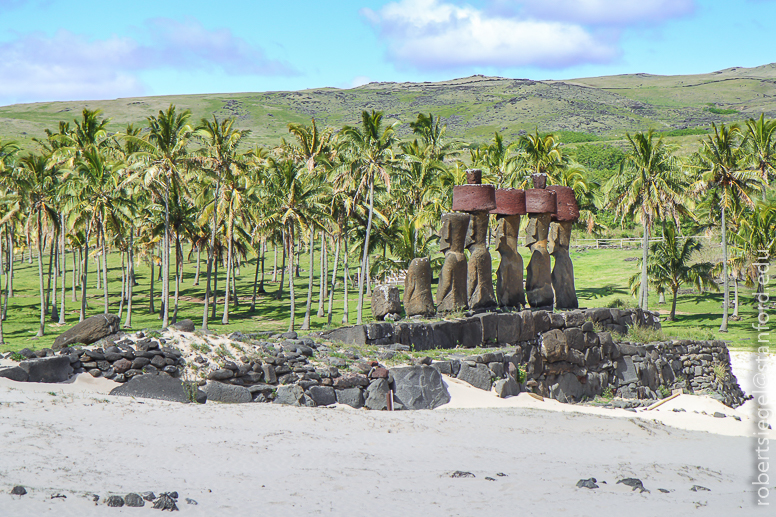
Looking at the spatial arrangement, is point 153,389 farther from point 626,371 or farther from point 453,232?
point 626,371

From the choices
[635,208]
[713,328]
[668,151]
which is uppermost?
[668,151]

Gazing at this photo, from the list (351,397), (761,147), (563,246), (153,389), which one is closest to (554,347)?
(563,246)

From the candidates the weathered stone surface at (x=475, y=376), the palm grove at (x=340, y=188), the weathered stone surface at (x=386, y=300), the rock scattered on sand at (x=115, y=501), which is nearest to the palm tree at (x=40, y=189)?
the palm grove at (x=340, y=188)

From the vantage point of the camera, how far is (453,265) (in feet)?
66.7

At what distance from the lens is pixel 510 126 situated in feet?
558

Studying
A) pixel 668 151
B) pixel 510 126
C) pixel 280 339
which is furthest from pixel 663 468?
pixel 510 126

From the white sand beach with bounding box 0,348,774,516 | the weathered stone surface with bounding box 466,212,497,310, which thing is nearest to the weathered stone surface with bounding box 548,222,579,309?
the weathered stone surface with bounding box 466,212,497,310

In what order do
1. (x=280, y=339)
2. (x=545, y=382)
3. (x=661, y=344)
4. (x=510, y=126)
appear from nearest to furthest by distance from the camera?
(x=280, y=339) < (x=545, y=382) < (x=661, y=344) < (x=510, y=126)

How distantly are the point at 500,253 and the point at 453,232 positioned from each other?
2.37 m

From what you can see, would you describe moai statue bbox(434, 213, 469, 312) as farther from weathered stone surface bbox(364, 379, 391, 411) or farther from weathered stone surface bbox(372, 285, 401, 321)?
weathered stone surface bbox(364, 379, 391, 411)

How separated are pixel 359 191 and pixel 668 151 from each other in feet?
57.9

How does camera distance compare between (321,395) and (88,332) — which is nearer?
(321,395)

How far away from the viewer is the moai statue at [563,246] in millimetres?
23422

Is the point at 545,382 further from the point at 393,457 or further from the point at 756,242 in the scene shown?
the point at 756,242
